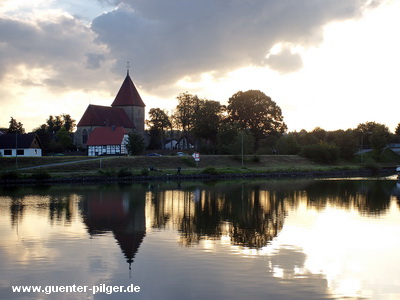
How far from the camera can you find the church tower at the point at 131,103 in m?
95.6

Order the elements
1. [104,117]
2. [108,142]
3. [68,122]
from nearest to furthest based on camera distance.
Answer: [108,142] < [104,117] < [68,122]

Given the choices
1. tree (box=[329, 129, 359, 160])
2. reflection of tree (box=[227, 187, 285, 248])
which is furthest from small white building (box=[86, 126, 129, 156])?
reflection of tree (box=[227, 187, 285, 248])

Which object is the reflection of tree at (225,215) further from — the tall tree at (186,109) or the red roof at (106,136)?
the tall tree at (186,109)

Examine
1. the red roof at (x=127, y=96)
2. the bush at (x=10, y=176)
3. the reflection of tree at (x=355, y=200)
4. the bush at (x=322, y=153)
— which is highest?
the red roof at (x=127, y=96)

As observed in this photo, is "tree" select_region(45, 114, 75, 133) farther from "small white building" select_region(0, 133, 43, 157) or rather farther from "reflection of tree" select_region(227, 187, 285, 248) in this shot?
"reflection of tree" select_region(227, 187, 285, 248)

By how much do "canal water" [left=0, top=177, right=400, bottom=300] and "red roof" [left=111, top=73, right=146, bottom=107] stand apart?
66.5m

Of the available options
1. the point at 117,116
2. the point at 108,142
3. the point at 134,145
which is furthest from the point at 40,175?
the point at 117,116

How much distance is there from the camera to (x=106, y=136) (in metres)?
81.6

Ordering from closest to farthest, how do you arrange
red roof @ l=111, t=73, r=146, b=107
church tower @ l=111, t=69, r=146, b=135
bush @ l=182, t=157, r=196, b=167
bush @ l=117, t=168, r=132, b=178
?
1. bush @ l=117, t=168, r=132, b=178
2. bush @ l=182, t=157, r=196, b=167
3. church tower @ l=111, t=69, r=146, b=135
4. red roof @ l=111, t=73, r=146, b=107

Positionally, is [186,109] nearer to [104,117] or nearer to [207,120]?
[207,120]

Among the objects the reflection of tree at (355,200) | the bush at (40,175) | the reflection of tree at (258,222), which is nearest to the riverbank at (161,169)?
the bush at (40,175)

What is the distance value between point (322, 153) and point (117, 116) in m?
41.2

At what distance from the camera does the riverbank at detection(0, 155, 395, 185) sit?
2028 inches

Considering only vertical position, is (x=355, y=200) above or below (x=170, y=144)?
below
